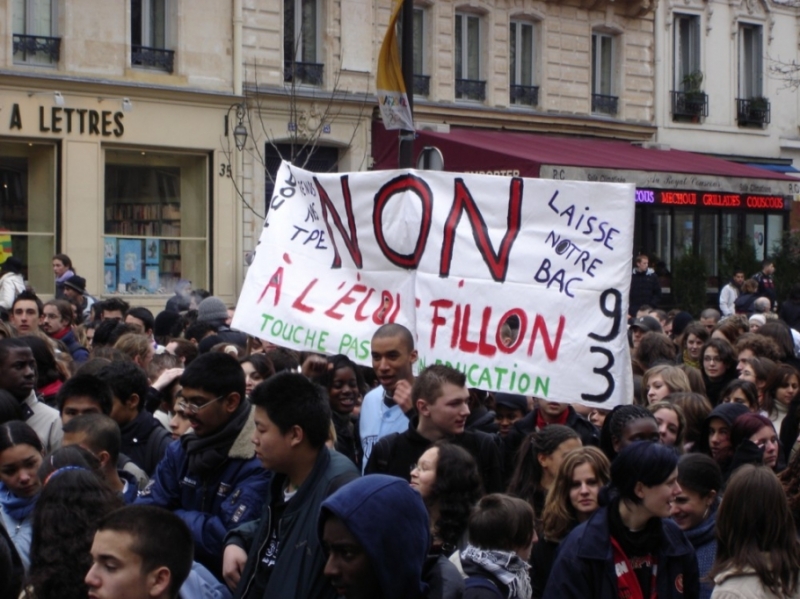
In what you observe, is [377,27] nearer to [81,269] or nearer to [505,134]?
[505,134]

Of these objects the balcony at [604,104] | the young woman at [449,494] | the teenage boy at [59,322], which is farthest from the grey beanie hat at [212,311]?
the balcony at [604,104]

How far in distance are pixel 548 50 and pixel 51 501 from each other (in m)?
23.9

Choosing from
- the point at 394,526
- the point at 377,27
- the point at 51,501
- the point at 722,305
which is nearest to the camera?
the point at 394,526

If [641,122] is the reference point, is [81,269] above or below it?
below

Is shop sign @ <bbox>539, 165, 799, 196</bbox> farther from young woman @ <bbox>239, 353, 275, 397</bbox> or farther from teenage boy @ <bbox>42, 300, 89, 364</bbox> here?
young woman @ <bbox>239, 353, 275, 397</bbox>

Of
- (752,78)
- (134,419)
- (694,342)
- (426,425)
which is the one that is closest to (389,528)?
(426,425)

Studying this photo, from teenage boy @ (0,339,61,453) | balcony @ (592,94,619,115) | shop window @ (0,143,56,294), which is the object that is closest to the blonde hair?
teenage boy @ (0,339,61,453)

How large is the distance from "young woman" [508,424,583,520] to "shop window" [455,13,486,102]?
2002 centimetres

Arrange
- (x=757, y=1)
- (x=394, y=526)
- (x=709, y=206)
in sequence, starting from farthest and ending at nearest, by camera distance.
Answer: (x=757, y=1), (x=709, y=206), (x=394, y=526)

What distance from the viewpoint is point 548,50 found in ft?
88.3

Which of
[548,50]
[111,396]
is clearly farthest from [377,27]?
[111,396]

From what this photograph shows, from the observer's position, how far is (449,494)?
16.1 ft

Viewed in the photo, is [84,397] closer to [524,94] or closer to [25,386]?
[25,386]

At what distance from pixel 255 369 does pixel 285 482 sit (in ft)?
10.2
